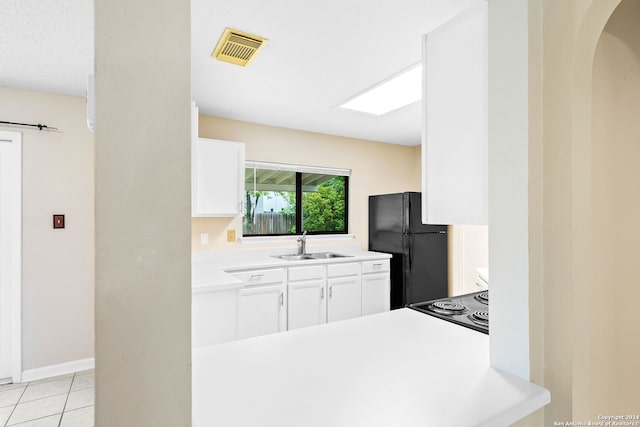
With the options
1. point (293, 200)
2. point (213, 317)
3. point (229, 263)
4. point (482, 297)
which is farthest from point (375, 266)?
point (213, 317)

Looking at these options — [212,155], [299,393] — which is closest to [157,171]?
[299,393]

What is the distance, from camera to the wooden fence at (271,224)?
3.71 meters

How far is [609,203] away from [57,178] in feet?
11.9

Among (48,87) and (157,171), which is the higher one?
(48,87)

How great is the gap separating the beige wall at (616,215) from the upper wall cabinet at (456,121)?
48 cm

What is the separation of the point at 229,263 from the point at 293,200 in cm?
117

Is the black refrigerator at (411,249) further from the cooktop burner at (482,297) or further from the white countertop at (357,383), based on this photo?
the white countertop at (357,383)

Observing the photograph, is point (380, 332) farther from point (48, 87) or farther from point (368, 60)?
point (48, 87)

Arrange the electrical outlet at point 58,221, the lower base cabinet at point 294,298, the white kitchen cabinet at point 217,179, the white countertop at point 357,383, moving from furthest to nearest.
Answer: the white kitchen cabinet at point 217,179 < the electrical outlet at point 58,221 < the lower base cabinet at point 294,298 < the white countertop at point 357,383

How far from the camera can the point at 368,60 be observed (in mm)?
2121

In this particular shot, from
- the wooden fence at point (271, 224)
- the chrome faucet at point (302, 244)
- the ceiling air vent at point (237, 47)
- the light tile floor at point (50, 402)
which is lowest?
the light tile floor at point (50, 402)

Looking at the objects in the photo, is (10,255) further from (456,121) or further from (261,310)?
(456,121)

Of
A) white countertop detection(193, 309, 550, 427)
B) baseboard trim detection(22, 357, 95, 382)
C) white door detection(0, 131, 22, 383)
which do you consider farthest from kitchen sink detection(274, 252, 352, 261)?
white countertop detection(193, 309, 550, 427)

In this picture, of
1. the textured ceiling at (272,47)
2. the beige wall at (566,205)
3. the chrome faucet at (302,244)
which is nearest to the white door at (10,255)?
the textured ceiling at (272,47)
